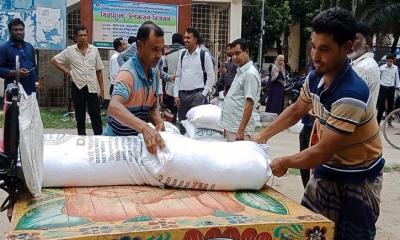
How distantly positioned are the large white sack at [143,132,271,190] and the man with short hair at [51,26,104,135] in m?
4.29

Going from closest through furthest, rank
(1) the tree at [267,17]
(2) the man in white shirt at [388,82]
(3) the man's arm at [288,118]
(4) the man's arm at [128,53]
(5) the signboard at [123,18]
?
(3) the man's arm at [288,118]
(4) the man's arm at [128,53]
(5) the signboard at [123,18]
(2) the man in white shirt at [388,82]
(1) the tree at [267,17]

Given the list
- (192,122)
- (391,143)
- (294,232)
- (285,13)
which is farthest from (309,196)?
(285,13)

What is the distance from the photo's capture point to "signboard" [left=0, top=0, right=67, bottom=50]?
9.24 meters

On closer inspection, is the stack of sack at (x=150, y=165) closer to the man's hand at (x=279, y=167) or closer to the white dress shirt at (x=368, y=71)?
the man's hand at (x=279, y=167)

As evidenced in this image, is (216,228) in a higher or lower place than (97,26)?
lower

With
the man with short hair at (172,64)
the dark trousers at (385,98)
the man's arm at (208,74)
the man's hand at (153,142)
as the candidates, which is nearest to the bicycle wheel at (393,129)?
the dark trousers at (385,98)

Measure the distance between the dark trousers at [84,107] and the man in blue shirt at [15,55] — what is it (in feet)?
2.14

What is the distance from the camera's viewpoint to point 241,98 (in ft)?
15.2

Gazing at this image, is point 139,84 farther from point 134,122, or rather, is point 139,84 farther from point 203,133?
Answer: point 203,133

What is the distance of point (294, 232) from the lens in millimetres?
1897

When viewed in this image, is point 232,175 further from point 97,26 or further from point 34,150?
point 97,26

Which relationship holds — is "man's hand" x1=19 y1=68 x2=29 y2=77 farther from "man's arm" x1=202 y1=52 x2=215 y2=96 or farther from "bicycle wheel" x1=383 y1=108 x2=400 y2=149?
"bicycle wheel" x1=383 y1=108 x2=400 y2=149

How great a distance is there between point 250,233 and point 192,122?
381 centimetres

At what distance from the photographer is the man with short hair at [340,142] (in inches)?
81.7
